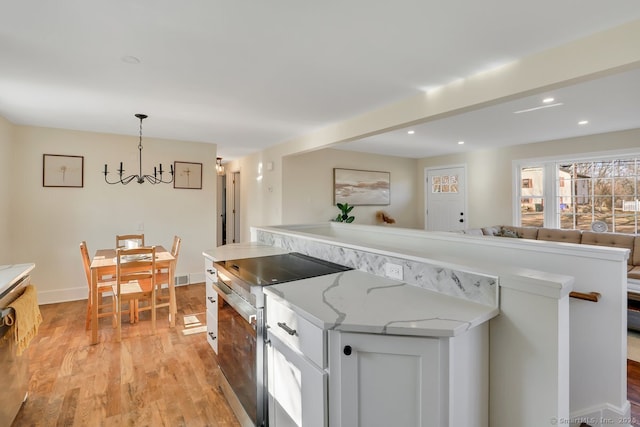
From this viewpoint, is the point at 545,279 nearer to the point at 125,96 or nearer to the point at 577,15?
the point at 577,15

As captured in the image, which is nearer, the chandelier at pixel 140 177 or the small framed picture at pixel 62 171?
the small framed picture at pixel 62 171

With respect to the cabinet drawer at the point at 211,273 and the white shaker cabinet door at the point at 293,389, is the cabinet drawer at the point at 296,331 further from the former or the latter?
the cabinet drawer at the point at 211,273

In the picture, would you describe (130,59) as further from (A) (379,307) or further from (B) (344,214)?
(B) (344,214)

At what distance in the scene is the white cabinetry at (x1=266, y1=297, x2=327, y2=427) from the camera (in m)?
1.18

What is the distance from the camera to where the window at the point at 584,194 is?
474cm

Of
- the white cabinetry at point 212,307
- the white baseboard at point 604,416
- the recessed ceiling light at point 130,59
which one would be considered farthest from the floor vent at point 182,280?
the white baseboard at point 604,416

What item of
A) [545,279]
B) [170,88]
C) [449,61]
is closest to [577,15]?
[449,61]

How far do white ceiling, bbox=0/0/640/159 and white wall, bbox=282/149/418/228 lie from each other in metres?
1.89

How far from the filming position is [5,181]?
3762 mm

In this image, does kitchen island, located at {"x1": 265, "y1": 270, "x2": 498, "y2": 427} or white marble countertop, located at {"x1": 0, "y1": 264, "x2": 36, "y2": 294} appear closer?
kitchen island, located at {"x1": 265, "y1": 270, "x2": 498, "y2": 427}

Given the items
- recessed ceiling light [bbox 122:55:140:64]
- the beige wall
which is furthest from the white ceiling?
the beige wall

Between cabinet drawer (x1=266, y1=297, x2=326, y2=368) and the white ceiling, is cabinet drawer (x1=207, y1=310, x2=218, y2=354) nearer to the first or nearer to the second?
cabinet drawer (x1=266, y1=297, x2=326, y2=368)

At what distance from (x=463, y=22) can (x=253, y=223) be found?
5.49 meters

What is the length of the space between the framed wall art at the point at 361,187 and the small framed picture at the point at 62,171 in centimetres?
410
